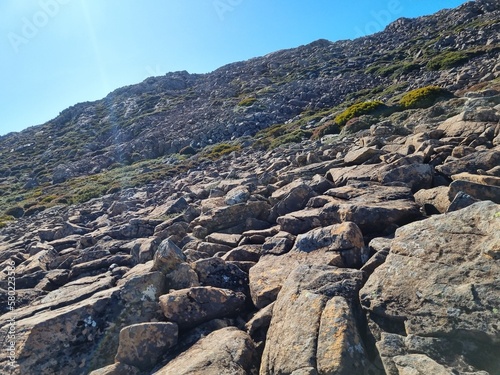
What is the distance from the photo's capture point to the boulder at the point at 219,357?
4441mm

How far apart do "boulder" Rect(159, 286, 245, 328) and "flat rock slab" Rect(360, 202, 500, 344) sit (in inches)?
94.6

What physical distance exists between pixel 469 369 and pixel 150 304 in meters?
4.83

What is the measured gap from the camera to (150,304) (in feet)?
20.3

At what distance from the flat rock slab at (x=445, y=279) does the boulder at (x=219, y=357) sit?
68.1 inches

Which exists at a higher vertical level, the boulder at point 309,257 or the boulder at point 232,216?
the boulder at point 232,216

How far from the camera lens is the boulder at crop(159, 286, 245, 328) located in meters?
5.66

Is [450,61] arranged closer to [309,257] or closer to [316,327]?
[309,257]

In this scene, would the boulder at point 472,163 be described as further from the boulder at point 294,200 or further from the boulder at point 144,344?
the boulder at point 144,344

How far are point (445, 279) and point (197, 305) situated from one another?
3706mm

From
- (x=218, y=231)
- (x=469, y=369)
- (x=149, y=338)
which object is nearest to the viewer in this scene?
(x=469, y=369)

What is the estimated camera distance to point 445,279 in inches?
165

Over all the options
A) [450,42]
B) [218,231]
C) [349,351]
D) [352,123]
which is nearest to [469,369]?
[349,351]

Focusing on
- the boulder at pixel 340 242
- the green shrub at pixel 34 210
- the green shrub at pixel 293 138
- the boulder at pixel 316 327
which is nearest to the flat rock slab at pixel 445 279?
the boulder at pixel 316 327

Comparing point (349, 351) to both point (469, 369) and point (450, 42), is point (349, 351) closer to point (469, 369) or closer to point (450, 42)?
point (469, 369)
